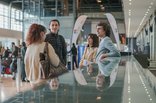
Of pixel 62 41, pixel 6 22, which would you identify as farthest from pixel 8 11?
pixel 62 41

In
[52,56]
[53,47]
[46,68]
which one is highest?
[53,47]

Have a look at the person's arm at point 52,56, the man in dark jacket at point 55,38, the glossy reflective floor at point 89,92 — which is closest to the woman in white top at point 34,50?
the person's arm at point 52,56

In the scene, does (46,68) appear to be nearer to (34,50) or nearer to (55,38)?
(34,50)

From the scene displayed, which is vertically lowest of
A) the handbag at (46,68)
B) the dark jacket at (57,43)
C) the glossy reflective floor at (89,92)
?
the glossy reflective floor at (89,92)

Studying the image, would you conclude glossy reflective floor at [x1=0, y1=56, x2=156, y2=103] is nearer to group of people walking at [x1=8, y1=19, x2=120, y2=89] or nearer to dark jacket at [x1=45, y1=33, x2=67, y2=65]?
group of people walking at [x1=8, y1=19, x2=120, y2=89]

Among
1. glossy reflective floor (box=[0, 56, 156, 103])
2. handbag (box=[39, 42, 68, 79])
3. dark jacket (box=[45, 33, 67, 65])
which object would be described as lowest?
glossy reflective floor (box=[0, 56, 156, 103])

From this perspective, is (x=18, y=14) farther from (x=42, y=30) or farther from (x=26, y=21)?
(x=42, y=30)

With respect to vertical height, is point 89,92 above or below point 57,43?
below

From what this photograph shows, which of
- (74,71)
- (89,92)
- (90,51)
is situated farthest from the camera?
(90,51)

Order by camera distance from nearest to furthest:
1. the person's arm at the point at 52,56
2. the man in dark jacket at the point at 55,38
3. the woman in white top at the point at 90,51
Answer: the person's arm at the point at 52,56
the man in dark jacket at the point at 55,38
the woman in white top at the point at 90,51

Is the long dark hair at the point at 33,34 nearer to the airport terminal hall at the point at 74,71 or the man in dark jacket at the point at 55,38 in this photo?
the airport terminal hall at the point at 74,71

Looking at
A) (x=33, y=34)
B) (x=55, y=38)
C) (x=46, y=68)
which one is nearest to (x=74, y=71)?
(x=55, y=38)

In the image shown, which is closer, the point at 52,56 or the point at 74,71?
the point at 52,56

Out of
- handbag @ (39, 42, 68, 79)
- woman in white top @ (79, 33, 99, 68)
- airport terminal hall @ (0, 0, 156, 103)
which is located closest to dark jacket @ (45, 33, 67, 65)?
airport terminal hall @ (0, 0, 156, 103)
